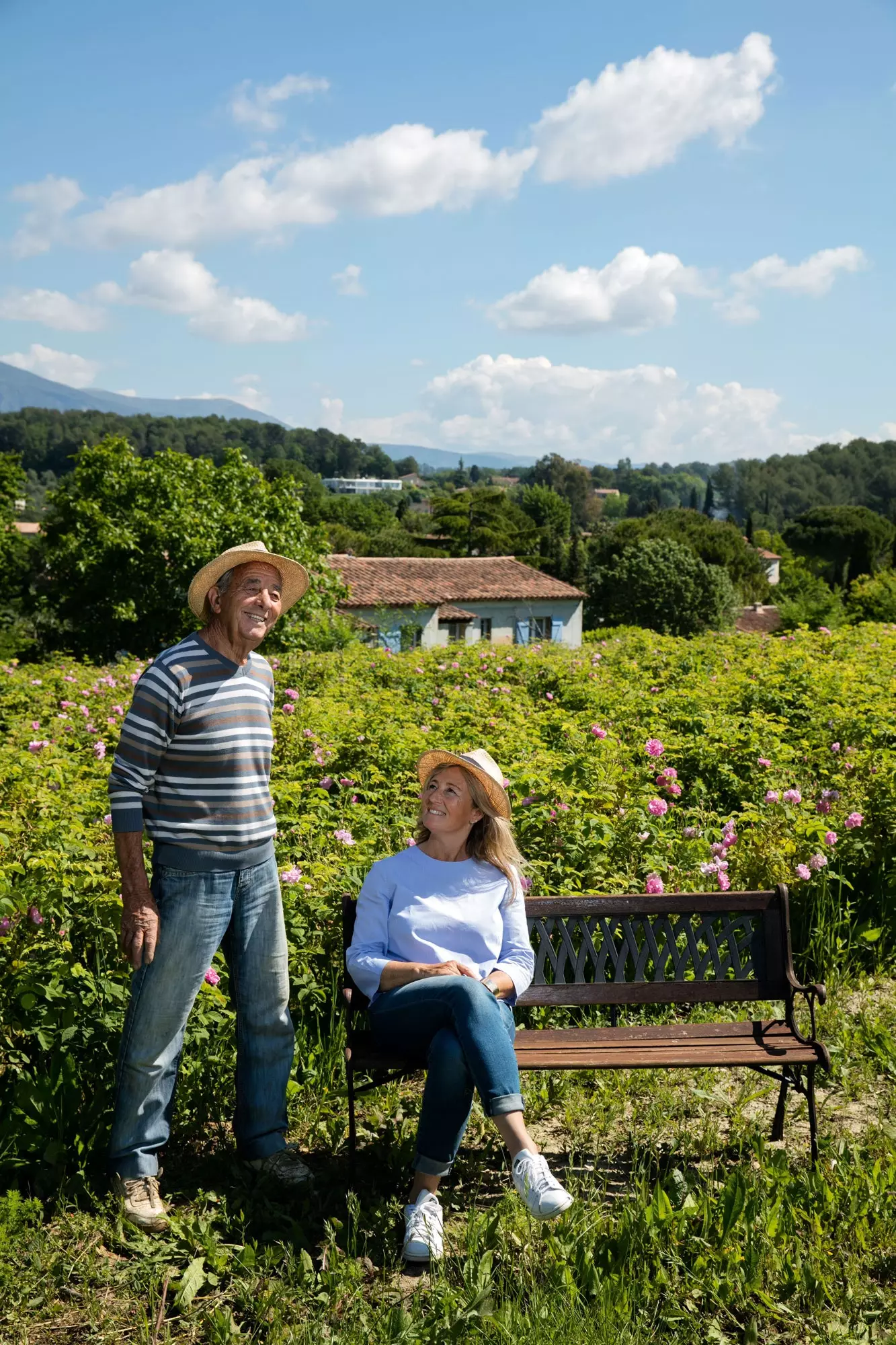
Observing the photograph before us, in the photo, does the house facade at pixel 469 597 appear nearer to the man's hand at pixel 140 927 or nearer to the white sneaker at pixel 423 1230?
the man's hand at pixel 140 927

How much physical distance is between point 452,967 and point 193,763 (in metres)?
1.02

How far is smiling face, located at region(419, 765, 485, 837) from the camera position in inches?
138

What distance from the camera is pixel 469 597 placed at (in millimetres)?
45062

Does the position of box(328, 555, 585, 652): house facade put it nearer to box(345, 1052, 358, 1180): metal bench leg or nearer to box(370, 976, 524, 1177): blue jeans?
box(345, 1052, 358, 1180): metal bench leg

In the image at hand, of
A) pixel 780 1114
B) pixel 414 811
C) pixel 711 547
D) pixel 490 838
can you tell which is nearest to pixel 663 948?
pixel 780 1114

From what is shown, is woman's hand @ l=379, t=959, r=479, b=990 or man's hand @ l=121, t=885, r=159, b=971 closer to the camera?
man's hand @ l=121, t=885, r=159, b=971

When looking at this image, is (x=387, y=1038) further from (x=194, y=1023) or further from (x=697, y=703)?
(x=697, y=703)

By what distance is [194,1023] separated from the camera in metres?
3.59

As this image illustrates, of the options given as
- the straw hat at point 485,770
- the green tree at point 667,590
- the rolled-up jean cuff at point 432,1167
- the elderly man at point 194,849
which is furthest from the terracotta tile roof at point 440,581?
the rolled-up jean cuff at point 432,1167

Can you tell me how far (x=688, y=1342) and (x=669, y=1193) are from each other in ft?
2.08

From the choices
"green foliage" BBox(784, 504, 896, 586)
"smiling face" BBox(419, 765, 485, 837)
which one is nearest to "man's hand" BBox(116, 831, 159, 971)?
"smiling face" BBox(419, 765, 485, 837)

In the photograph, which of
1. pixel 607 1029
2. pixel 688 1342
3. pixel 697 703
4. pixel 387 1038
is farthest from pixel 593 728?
pixel 688 1342

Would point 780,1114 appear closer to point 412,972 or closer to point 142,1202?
point 412,972

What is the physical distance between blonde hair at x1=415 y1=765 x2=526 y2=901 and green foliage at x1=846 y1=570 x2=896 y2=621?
21.0 meters
